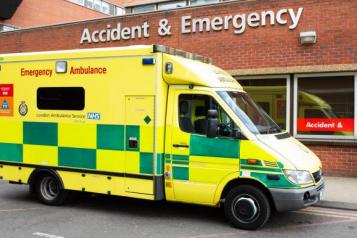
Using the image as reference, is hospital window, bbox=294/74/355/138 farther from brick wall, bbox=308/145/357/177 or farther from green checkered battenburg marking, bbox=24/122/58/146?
green checkered battenburg marking, bbox=24/122/58/146

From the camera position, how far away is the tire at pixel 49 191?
845 cm

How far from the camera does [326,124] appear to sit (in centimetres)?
1147

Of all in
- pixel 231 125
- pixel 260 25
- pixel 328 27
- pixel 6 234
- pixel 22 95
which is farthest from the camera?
pixel 260 25

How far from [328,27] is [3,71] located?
7.25m

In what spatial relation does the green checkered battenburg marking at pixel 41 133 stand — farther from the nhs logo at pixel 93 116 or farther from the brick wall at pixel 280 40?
the brick wall at pixel 280 40

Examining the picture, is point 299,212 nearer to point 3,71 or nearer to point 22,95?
point 22,95

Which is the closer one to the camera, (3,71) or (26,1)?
(3,71)

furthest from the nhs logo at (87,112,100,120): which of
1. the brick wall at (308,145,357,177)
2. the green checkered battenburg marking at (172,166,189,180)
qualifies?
the brick wall at (308,145,357,177)

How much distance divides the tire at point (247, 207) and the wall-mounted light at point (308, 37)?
18.4 ft

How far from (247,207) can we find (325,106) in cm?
550

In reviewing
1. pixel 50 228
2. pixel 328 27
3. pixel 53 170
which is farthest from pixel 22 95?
pixel 328 27

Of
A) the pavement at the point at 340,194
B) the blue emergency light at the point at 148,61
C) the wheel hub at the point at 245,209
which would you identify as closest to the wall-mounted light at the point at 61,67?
the blue emergency light at the point at 148,61

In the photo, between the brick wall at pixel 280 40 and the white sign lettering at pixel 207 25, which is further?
the white sign lettering at pixel 207 25

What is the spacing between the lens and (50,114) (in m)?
8.38
